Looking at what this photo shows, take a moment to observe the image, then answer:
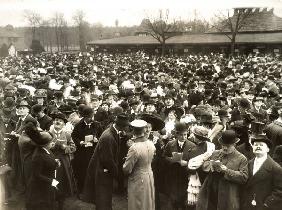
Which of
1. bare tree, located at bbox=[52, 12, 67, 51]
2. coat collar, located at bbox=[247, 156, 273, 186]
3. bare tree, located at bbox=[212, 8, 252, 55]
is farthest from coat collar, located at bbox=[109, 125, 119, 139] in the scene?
bare tree, located at bbox=[212, 8, 252, 55]

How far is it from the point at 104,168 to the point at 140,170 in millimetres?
710

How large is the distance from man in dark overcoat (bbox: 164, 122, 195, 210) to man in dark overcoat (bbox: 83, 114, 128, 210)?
2.68ft

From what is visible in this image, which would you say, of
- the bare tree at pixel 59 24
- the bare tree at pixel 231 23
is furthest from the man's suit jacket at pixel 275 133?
the bare tree at pixel 231 23

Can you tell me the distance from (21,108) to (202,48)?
113ft

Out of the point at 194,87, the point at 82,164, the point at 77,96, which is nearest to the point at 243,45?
the point at 194,87

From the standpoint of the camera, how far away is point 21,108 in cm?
724

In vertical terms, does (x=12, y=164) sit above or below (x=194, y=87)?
below

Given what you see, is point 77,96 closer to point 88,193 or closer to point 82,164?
point 82,164

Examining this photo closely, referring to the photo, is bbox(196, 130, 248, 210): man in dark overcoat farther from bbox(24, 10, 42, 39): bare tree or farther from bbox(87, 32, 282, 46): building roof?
bbox(87, 32, 282, 46): building roof

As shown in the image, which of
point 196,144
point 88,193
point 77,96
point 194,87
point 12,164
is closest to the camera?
point 196,144

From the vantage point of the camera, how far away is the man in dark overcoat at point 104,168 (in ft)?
18.7

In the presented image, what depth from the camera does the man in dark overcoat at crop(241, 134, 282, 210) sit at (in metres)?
4.58

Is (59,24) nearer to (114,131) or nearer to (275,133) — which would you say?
(114,131)

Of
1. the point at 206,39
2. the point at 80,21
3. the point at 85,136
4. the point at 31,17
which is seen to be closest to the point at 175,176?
the point at 85,136
